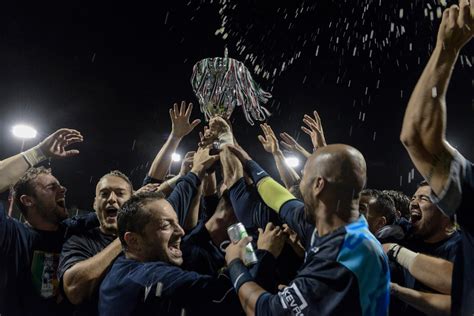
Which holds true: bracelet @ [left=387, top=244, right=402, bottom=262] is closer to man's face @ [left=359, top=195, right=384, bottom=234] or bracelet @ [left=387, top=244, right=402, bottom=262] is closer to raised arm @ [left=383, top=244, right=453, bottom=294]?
raised arm @ [left=383, top=244, right=453, bottom=294]

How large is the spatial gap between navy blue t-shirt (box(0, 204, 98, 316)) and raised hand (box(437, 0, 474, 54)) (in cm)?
306

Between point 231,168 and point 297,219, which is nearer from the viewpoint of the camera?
point 297,219

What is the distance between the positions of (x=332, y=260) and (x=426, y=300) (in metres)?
1.17

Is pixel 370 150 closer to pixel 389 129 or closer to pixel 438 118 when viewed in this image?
pixel 389 129

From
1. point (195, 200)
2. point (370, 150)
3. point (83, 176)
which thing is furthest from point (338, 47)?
point (83, 176)

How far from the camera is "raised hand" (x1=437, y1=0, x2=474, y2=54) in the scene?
6.44ft

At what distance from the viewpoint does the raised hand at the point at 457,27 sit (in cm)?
196

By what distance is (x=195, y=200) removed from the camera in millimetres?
4172

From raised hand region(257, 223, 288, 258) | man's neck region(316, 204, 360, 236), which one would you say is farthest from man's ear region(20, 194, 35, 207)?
man's neck region(316, 204, 360, 236)

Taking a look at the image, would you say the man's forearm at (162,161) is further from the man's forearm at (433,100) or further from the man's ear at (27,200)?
the man's forearm at (433,100)

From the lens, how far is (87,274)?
3.12m

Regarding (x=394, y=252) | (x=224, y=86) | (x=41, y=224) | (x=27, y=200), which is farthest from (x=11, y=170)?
(x=394, y=252)

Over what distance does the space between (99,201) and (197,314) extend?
1.72 metres

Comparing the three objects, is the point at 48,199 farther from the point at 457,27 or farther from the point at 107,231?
the point at 457,27
